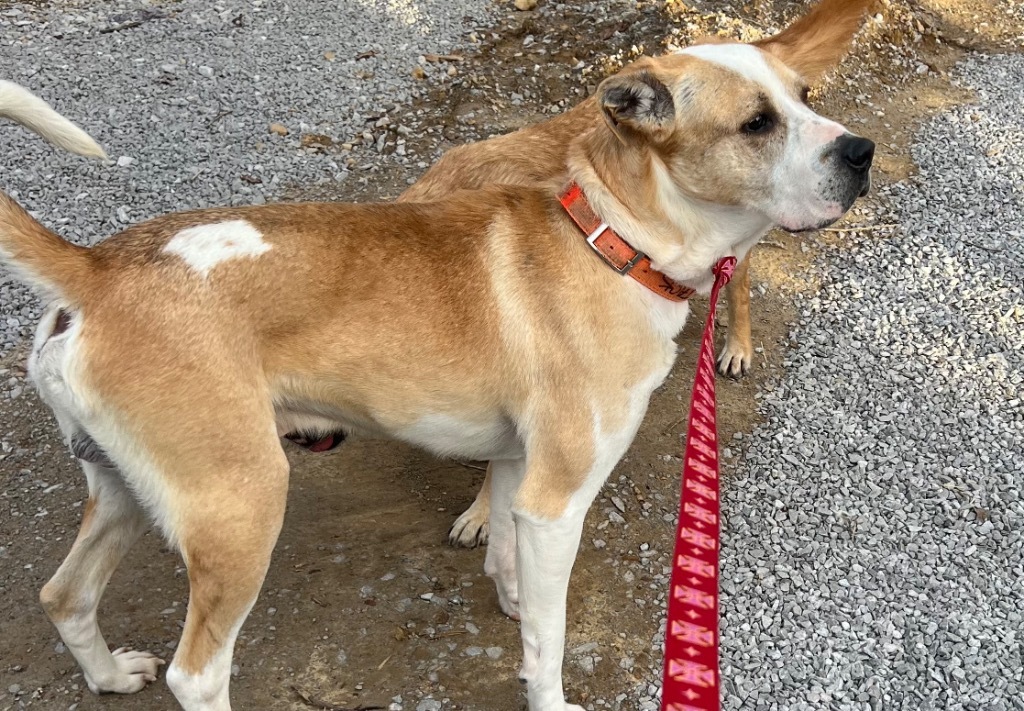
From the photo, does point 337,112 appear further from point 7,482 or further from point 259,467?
point 259,467

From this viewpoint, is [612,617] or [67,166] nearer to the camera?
[612,617]

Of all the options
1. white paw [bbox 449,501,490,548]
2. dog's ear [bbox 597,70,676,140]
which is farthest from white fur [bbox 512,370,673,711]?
white paw [bbox 449,501,490,548]

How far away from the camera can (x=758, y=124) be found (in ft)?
9.36

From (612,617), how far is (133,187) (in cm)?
421

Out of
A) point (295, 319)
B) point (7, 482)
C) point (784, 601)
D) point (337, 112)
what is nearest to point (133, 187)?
point (337, 112)

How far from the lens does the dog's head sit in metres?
2.80

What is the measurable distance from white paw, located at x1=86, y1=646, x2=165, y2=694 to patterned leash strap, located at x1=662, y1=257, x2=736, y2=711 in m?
2.05

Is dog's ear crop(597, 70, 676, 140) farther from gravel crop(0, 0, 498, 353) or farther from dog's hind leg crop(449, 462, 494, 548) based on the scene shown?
gravel crop(0, 0, 498, 353)

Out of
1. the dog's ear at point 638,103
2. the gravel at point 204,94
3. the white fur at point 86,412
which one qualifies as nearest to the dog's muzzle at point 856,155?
the dog's ear at point 638,103

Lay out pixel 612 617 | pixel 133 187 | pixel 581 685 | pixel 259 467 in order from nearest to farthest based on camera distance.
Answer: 1. pixel 259 467
2. pixel 581 685
3. pixel 612 617
4. pixel 133 187

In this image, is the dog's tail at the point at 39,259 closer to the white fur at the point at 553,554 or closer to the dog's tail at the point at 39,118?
the dog's tail at the point at 39,118

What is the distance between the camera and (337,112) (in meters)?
6.92

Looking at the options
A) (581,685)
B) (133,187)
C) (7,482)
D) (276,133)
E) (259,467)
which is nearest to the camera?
(259,467)

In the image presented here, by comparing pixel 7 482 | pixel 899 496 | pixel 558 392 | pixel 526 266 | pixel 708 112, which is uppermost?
pixel 708 112
